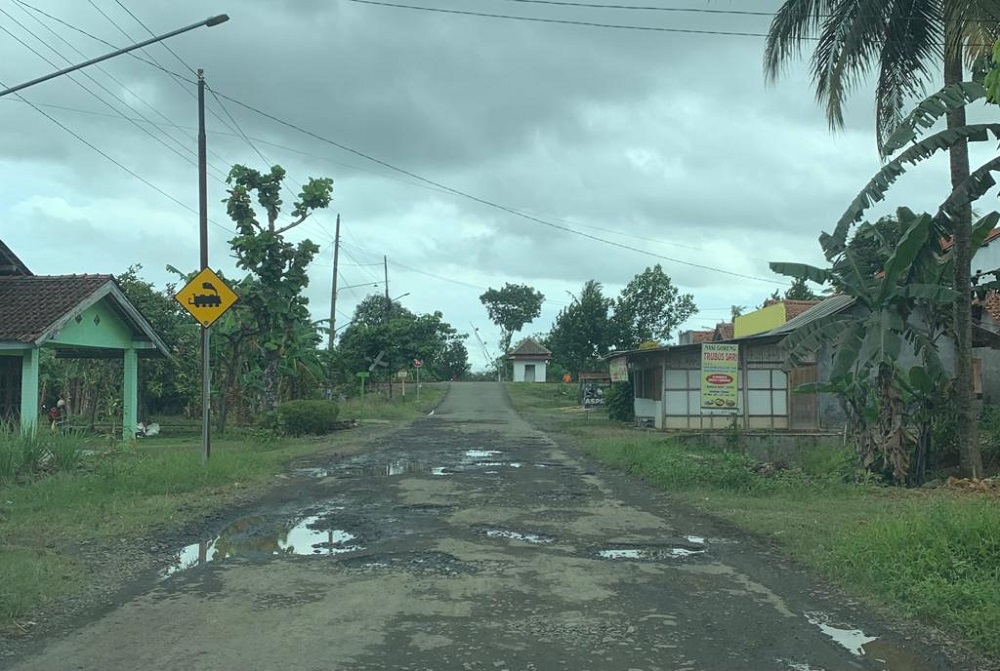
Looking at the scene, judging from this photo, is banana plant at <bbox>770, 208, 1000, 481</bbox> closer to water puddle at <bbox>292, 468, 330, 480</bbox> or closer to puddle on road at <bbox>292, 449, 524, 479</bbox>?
puddle on road at <bbox>292, 449, 524, 479</bbox>

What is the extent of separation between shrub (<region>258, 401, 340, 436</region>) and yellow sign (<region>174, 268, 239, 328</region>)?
10713mm

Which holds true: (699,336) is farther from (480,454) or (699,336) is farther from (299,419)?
(480,454)

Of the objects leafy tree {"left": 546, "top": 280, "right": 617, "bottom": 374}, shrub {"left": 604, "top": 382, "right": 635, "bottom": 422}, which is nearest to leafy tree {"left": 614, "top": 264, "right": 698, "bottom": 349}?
leafy tree {"left": 546, "top": 280, "right": 617, "bottom": 374}

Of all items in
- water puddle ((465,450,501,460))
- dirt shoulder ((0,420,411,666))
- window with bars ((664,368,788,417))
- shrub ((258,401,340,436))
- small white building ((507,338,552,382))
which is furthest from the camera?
small white building ((507,338,552,382))

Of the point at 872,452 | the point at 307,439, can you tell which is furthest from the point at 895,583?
the point at 307,439

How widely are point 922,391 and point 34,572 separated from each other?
13.8 meters

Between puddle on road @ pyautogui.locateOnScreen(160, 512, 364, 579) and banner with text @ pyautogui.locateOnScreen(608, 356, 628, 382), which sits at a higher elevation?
banner with text @ pyautogui.locateOnScreen(608, 356, 628, 382)

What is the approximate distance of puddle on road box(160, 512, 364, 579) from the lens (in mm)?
8812

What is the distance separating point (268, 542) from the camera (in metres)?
9.55

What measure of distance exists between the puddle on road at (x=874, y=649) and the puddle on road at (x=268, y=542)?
478 cm

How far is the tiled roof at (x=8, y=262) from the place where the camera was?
21.9 metres

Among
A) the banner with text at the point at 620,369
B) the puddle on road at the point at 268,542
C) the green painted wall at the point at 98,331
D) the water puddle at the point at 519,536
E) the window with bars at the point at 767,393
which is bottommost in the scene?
the puddle on road at the point at 268,542

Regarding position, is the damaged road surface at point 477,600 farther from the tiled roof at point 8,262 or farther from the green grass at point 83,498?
the tiled roof at point 8,262

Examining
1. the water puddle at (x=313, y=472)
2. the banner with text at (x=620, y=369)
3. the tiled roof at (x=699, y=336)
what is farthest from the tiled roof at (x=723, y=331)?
the water puddle at (x=313, y=472)
